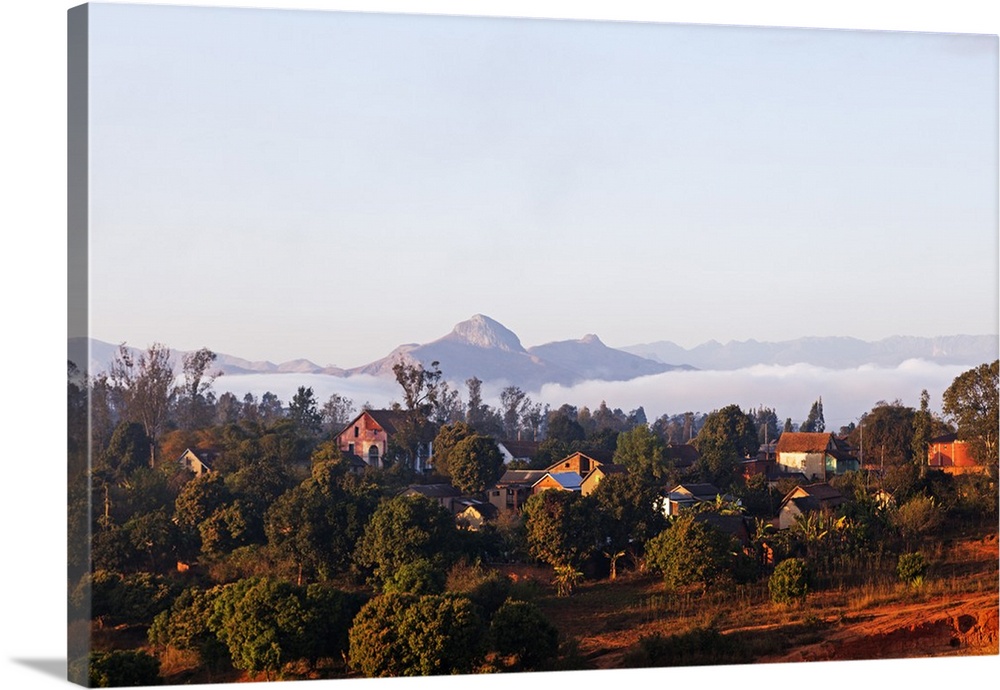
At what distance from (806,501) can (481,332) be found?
2946mm

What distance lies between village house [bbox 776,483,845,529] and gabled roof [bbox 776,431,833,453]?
280 millimetres

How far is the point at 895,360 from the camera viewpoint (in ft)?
39.4

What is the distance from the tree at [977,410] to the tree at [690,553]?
82.2 inches

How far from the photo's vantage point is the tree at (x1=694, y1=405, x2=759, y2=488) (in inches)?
478

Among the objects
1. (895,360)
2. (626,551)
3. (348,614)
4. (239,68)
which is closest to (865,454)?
(895,360)

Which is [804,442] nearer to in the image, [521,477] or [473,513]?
[521,477]

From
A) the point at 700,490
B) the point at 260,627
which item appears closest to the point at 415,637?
the point at 260,627

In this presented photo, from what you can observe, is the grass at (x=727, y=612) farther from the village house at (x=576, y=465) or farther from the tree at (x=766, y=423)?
the tree at (x=766, y=423)

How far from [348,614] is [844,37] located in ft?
17.6

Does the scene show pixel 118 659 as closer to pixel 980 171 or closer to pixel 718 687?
pixel 718 687

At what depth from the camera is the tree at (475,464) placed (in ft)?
38.9

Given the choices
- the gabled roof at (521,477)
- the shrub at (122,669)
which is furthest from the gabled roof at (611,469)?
the shrub at (122,669)

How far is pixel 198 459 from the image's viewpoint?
1116cm

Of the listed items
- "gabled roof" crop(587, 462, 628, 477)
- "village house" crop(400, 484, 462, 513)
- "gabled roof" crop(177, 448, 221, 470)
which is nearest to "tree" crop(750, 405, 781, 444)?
"gabled roof" crop(587, 462, 628, 477)
